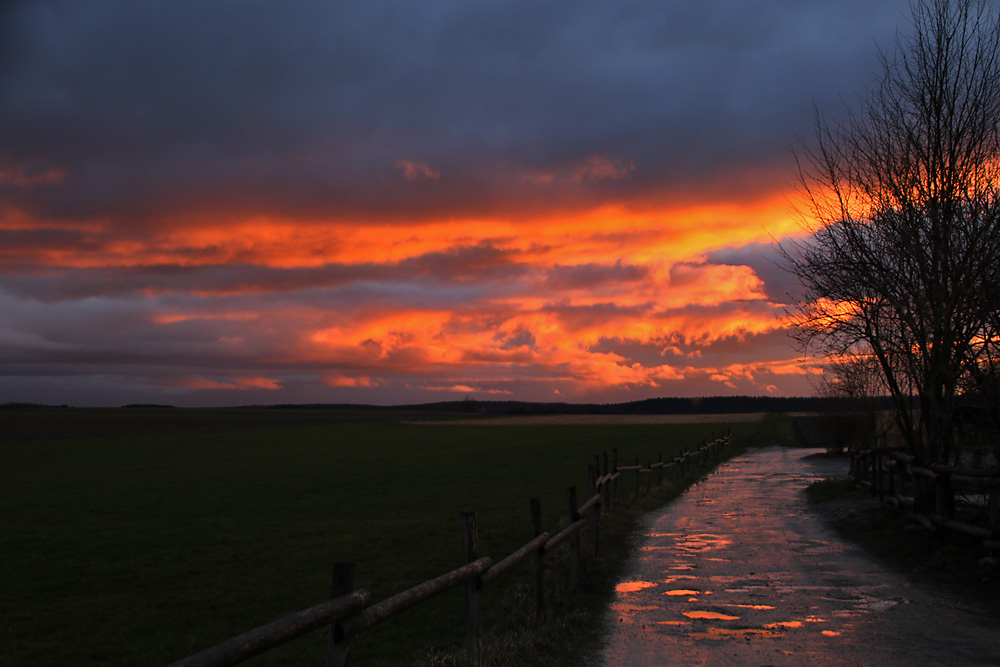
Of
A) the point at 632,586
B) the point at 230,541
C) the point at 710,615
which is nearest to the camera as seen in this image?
the point at 710,615

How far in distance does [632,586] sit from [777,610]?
96.6 inches

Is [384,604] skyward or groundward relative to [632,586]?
skyward

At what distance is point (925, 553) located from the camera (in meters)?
13.2

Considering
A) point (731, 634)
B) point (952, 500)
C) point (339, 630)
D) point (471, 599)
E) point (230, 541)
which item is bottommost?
point (230, 541)

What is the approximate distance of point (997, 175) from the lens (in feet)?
41.9

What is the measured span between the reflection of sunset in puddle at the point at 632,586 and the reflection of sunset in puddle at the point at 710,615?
1.64 m

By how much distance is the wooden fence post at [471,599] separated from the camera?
7.56 metres

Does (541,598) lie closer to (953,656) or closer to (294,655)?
(294,655)

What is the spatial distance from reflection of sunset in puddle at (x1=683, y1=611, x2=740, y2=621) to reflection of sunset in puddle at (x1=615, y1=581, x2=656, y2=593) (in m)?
1.64

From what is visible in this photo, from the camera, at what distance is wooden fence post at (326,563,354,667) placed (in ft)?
17.1

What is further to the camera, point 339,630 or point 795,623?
point 795,623

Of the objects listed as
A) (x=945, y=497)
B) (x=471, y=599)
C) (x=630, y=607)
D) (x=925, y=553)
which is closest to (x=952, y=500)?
(x=945, y=497)

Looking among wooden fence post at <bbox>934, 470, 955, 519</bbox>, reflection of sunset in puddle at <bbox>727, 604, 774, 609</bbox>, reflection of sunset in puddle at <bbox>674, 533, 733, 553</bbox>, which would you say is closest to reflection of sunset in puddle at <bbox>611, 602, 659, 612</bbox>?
reflection of sunset in puddle at <bbox>727, 604, 774, 609</bbox>

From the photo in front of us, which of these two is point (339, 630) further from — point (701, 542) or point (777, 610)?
point (701, 542)
